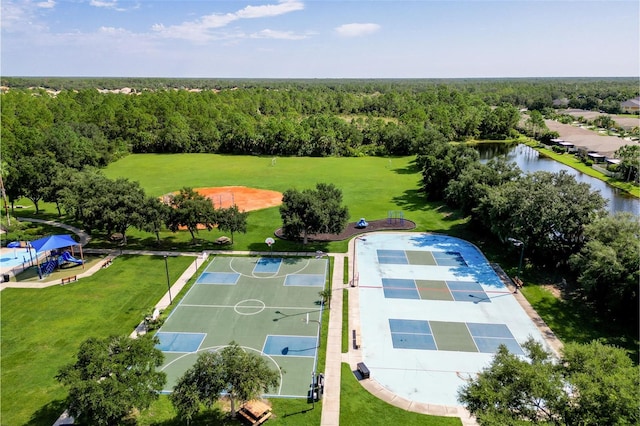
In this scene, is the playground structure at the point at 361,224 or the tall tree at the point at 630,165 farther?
the tall tree at the point at 630,165

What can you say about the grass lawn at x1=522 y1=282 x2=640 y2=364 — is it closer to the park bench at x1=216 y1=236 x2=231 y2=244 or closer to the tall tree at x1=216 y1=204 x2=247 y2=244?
the tall tree at x1=216 y1=204 x2=247 y2=244

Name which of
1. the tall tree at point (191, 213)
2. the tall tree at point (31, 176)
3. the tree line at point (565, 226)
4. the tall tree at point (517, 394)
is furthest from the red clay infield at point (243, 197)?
the tall tree at point (517, 394)

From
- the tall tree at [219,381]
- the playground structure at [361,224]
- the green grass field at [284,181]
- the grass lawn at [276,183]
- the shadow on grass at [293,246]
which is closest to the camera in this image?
the tall tree at [219,381]

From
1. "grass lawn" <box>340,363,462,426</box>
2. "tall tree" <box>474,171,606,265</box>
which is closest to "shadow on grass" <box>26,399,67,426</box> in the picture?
"grass lawn" <box>340,363,462,426</box>

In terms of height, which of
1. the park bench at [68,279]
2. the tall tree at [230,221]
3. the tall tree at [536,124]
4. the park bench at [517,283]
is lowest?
the park bench at [517,283]

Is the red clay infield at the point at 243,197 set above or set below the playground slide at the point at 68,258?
above

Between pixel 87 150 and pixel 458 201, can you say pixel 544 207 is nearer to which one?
pixel 458 201

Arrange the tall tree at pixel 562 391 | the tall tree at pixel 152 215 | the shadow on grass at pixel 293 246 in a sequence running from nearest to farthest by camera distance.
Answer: the tall tree at pixel 562 391, the tall tree at pixel 152 215, the shadow on grass at pixel 293 246

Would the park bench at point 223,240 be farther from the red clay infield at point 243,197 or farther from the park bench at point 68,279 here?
the park bench at point 68,279
